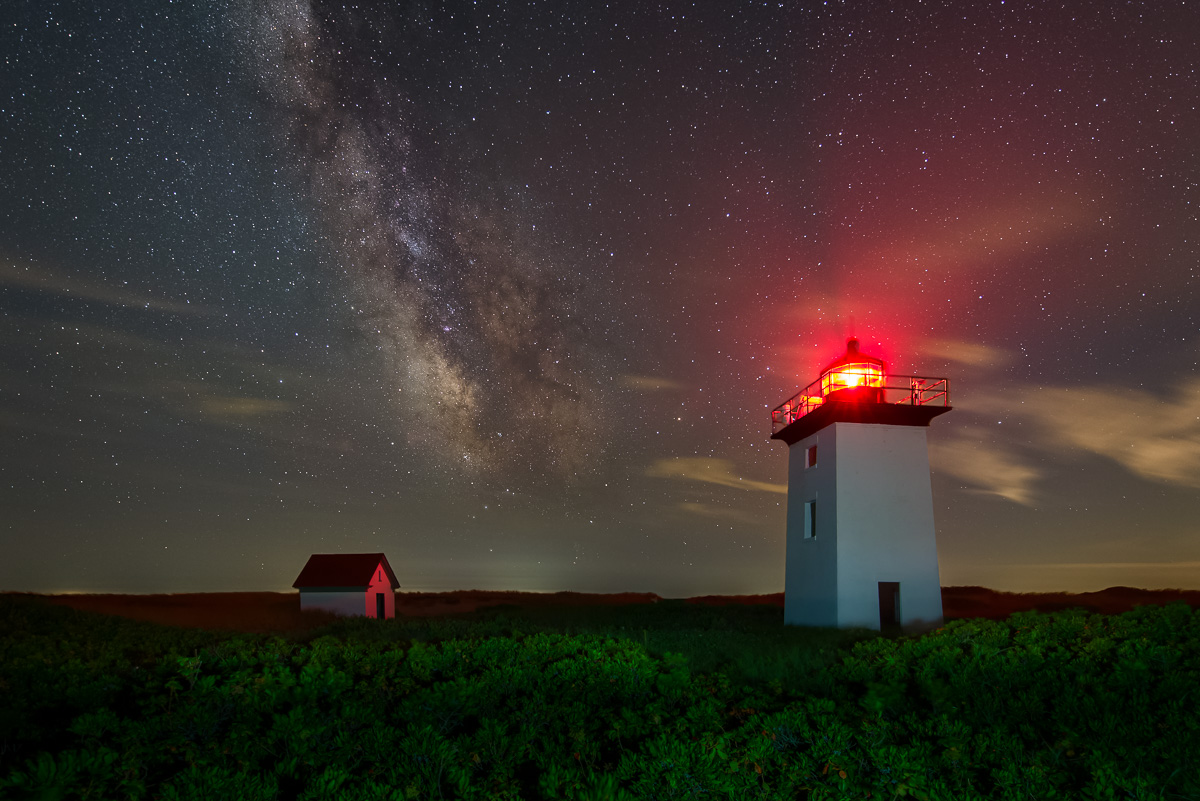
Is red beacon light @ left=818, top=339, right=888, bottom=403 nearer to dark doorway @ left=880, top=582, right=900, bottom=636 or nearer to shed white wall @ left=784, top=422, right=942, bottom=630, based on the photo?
shed white wall @ left=784, top=422, right=942, bottom=630

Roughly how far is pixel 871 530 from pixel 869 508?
2.21ft

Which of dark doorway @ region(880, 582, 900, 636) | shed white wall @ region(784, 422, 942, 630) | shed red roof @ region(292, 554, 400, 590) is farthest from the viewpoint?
shed red roof @ region(292, 554, 400, 590)

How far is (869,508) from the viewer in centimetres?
2242

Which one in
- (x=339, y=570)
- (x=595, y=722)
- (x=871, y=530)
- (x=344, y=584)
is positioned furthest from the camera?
(x=339, y=570)

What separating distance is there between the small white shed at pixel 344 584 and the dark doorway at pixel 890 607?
69.8ft

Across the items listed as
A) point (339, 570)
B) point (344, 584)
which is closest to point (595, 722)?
point (344, 584)

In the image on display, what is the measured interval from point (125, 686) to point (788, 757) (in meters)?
8.14

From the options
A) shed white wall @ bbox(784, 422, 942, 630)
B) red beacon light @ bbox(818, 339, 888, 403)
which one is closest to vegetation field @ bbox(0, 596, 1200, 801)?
shed white wall @ bbox(784, 422, 942, 630)

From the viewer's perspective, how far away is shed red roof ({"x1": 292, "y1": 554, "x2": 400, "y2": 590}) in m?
32.7

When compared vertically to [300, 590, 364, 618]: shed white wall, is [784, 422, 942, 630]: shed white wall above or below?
above

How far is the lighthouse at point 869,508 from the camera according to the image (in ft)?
72.2

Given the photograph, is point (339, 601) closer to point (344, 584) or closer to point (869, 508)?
point (344, 584)

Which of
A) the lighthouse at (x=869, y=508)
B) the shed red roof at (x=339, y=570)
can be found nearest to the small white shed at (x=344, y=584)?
the shed red roof at (x=339, y=570)

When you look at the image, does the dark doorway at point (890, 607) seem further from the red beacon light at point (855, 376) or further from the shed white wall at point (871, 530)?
the red beacon light at point (855, 376)
